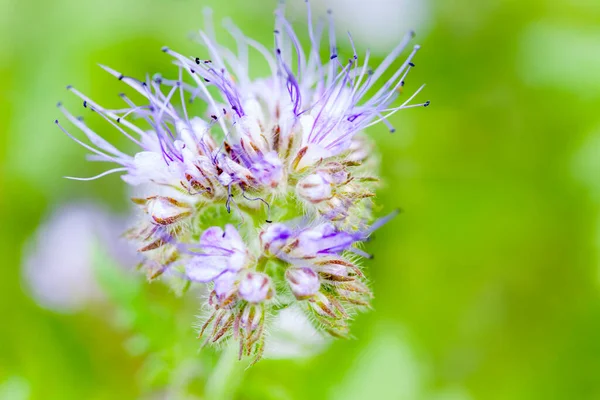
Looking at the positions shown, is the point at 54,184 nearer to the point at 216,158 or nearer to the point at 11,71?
the point at 11,71

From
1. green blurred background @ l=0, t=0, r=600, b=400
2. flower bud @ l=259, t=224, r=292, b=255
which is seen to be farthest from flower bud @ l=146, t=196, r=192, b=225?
green blurred background @ l=0, t=0, r=600, b=400

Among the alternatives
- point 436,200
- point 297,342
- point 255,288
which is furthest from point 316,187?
point 436,200

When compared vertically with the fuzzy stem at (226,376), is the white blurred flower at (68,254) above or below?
below

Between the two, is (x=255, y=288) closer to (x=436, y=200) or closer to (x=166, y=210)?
(x=166, y=210)

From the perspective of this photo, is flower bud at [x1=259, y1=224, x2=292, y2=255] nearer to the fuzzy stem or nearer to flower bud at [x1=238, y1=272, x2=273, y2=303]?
flower bud at [x1=238, y1=272, x2=273, y2=303]

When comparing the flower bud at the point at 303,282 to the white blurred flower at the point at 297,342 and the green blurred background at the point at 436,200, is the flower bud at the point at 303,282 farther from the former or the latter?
the green blurred background at the point at 436,200

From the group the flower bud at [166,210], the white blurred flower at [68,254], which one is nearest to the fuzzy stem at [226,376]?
the flower bud at [166,210]
